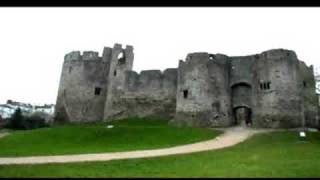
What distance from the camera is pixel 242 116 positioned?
124 feet

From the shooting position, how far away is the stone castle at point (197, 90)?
3334cm

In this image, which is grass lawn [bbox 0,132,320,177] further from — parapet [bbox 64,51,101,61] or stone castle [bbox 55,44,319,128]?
parapet [bbox 64,51,101,61]

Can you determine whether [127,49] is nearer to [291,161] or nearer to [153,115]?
[153,115]

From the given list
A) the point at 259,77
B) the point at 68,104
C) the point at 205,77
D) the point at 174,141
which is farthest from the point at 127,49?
the point at 174,141

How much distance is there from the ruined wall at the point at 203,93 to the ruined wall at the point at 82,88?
12.2m

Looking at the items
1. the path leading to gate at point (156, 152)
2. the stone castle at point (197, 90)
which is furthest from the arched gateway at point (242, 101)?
the path leading to gate at point (156, 152)

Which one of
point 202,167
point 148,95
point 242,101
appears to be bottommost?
point 202,167

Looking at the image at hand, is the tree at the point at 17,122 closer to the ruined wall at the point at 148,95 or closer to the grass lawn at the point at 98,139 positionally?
the ruined wall at the point at 148,95

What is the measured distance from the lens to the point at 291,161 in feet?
52.7

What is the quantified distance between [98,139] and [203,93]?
1136cm

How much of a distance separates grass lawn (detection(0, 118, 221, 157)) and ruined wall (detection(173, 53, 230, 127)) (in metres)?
4.67

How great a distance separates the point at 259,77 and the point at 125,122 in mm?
13886

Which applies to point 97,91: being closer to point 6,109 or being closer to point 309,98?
point 309,98

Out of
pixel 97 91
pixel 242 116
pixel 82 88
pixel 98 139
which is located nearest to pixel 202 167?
pixel 98 139
